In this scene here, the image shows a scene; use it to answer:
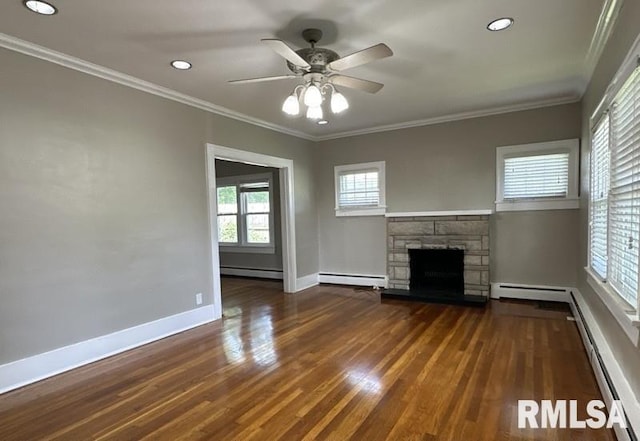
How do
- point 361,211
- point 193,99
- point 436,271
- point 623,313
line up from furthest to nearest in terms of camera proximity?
point 361,211 → point 436,271 → point 193,99 → point 623,313

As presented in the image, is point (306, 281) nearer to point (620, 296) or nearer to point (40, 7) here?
point (620, 296)

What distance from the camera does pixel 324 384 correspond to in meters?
2.74

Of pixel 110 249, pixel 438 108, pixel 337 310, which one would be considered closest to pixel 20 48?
pixel 110 249

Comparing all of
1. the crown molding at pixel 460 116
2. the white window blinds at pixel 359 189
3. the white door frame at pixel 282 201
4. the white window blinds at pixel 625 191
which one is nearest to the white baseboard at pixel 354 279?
the white door frame at pixel 282 201

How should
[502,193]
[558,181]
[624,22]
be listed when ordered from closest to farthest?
[624,22] < [558,181] < [502,193]

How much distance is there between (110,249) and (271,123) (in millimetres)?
2949

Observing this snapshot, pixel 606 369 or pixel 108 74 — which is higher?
pixel 108 74

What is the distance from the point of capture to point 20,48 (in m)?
2.81

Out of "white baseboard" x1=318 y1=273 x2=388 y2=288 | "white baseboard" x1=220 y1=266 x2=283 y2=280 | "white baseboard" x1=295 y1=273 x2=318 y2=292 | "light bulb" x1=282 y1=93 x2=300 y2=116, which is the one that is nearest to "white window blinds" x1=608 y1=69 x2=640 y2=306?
"light bulb" x1=282 y1=93 x2=300 y2=116

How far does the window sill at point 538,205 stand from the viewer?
4.73 m

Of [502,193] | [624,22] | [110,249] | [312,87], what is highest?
[624,22]

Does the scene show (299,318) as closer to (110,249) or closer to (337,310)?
(337,310)

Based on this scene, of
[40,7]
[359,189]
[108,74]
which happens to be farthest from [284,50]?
[359,189]

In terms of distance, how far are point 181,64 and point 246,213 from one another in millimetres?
4542
